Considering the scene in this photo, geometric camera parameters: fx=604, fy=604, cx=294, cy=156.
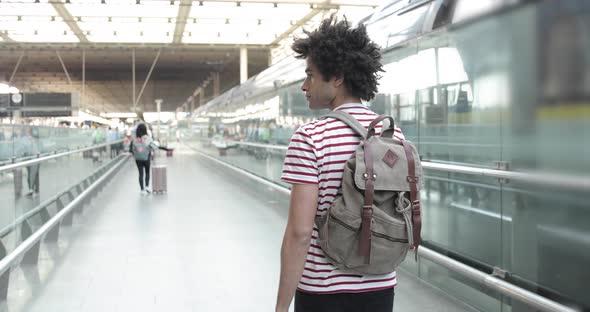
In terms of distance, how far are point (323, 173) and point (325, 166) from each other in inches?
0.9

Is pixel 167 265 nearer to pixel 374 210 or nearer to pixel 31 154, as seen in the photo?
pixel 31 154

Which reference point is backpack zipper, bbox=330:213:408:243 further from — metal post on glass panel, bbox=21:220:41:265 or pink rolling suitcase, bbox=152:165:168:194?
pink rolling suitcase, bbox=152:165:168:194

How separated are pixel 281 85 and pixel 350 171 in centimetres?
954

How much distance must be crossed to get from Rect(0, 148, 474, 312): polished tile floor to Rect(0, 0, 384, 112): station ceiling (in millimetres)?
6030

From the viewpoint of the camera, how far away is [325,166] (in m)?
1.76

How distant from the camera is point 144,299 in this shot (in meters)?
4.61

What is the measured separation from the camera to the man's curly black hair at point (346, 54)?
1.85 m

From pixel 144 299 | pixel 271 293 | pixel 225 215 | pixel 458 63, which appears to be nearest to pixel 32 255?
pixel 144 299

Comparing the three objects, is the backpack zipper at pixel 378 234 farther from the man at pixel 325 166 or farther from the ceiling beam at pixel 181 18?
the ceiling beam at pixel 181 18

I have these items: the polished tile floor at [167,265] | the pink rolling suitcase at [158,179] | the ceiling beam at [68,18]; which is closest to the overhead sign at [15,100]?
the pink rolling suitcase at [158,179]

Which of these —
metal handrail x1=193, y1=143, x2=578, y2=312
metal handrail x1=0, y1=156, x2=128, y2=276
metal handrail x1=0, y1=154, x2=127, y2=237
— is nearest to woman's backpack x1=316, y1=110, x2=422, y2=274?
metal handrail x1=193, y1=143, x2=578, y2=312

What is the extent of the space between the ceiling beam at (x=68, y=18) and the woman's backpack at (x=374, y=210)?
1795 cm

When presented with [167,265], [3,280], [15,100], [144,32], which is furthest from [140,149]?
[144,32]

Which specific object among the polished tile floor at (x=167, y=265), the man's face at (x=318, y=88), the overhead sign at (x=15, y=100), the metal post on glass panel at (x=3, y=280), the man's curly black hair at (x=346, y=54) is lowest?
the polished tile floor at (x=167, y=265)
